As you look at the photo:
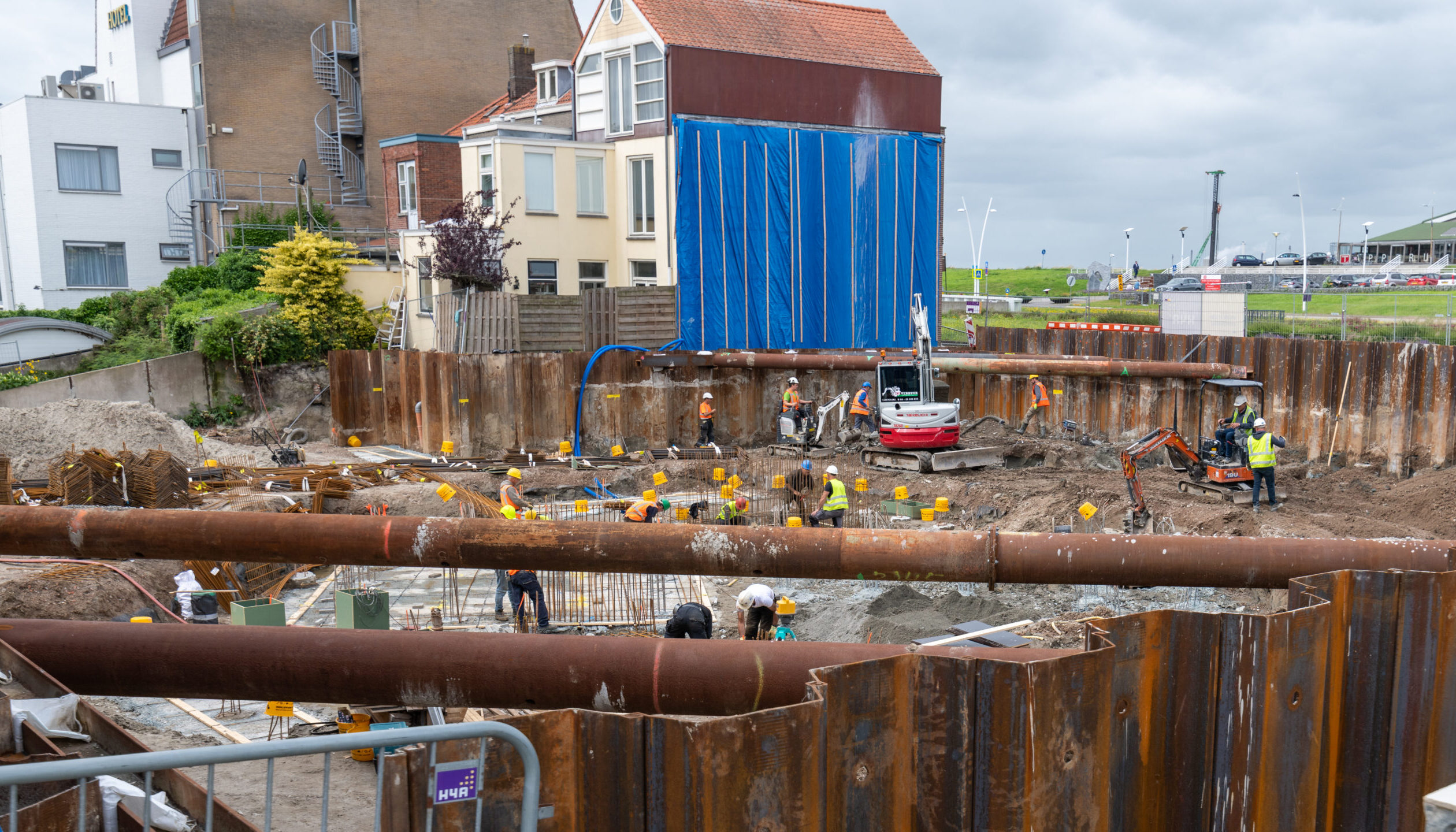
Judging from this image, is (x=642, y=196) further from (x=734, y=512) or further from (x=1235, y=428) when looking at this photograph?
(x=1235, y=428)

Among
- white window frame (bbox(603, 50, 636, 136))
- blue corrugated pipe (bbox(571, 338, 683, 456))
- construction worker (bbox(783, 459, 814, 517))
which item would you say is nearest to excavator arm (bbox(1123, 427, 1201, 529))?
construction worker (bbox(783, 459, 814, 517))

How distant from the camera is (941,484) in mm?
22859

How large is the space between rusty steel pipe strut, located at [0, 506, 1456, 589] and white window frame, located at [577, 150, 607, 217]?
2811 centimetres

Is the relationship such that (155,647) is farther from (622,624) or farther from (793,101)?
(793,101)

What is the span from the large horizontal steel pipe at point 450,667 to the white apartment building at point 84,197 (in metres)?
37.8

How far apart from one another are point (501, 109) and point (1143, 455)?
26.8 m

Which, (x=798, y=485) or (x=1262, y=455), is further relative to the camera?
(x=798, y=485)

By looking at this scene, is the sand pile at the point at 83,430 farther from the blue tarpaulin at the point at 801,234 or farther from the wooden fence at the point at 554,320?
the blue tarpaulin at the point at 801,234

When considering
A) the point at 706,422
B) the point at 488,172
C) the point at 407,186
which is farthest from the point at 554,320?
the point at 407,186

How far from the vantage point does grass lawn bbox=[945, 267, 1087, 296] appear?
243 feet

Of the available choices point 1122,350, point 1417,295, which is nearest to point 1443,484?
point 1122,350

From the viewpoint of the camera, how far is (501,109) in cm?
3816

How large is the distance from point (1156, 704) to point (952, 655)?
959 millimetres

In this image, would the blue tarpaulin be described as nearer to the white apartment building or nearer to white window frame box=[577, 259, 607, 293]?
white window frame box=[577, 259, 607, 293]
